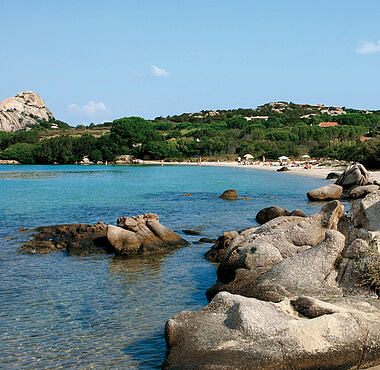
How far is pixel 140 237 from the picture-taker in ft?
54.0

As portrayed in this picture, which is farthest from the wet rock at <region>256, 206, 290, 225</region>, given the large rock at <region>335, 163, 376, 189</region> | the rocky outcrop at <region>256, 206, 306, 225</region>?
the large rock at <region>335, 163, 376, 189</region>

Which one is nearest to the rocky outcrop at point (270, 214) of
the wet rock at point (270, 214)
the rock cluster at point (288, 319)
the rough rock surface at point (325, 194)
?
the wet rock at point (270, 214)

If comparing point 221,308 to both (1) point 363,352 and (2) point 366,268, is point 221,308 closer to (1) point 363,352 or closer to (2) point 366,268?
(1) point 363,352

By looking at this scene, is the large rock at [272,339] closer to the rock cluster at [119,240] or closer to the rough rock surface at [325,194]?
the rock cluster at [119,240]

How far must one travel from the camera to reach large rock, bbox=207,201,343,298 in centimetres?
1051

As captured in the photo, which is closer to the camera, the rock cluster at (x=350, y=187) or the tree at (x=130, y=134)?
the rock cluster at (x=350, y=187)

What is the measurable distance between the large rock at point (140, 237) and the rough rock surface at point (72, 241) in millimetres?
562

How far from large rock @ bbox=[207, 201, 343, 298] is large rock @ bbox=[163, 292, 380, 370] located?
8.06 feet

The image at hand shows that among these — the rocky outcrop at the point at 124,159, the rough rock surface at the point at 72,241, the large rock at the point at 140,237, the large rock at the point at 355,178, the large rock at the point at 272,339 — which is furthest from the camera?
the rocky outcrop at the point at 124,159

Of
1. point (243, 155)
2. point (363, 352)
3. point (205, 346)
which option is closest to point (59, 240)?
point (205, 346)

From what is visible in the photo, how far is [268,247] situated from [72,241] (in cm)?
911

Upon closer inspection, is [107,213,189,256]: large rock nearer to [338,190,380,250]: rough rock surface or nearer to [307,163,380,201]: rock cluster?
[338,190,380,250]: rough rock surface

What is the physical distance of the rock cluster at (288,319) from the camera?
6684mm

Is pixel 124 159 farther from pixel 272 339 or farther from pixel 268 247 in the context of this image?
pixel 272 339
